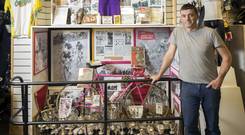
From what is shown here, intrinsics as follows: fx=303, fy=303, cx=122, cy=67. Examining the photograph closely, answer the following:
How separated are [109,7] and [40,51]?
0.99m

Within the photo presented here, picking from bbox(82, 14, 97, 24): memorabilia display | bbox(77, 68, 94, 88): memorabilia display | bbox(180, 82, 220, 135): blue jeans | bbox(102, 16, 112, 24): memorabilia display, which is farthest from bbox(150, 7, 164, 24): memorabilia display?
bbox(180, 82, 220, 135): blue jeans

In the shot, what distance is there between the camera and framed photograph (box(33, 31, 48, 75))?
3480mm

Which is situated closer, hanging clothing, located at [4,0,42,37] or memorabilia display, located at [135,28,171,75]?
hanging clothing, located at [4,0,42,37]

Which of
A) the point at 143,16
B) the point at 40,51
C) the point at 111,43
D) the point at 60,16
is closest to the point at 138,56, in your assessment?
the point at 111,43

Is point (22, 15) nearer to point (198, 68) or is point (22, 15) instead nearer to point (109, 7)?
point (109, 7)

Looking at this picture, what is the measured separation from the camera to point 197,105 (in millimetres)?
2578

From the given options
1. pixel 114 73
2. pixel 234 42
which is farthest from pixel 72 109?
pixel 234 42

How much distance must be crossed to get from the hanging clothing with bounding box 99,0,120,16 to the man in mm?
1251

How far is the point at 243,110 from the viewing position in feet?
10.7

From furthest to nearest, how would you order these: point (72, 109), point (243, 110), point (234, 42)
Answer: point (234, 42) → point (72, 109) → point (243, 110)

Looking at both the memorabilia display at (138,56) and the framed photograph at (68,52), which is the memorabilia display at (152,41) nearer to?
the memorabilia display at (138,56)

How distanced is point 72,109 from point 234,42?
7.02 feet

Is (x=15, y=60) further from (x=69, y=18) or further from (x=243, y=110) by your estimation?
(x=243, y=110)

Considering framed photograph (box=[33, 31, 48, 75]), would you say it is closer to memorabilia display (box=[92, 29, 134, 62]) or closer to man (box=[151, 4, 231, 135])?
memorabilia display (box=[92, 29, 134, 62])
